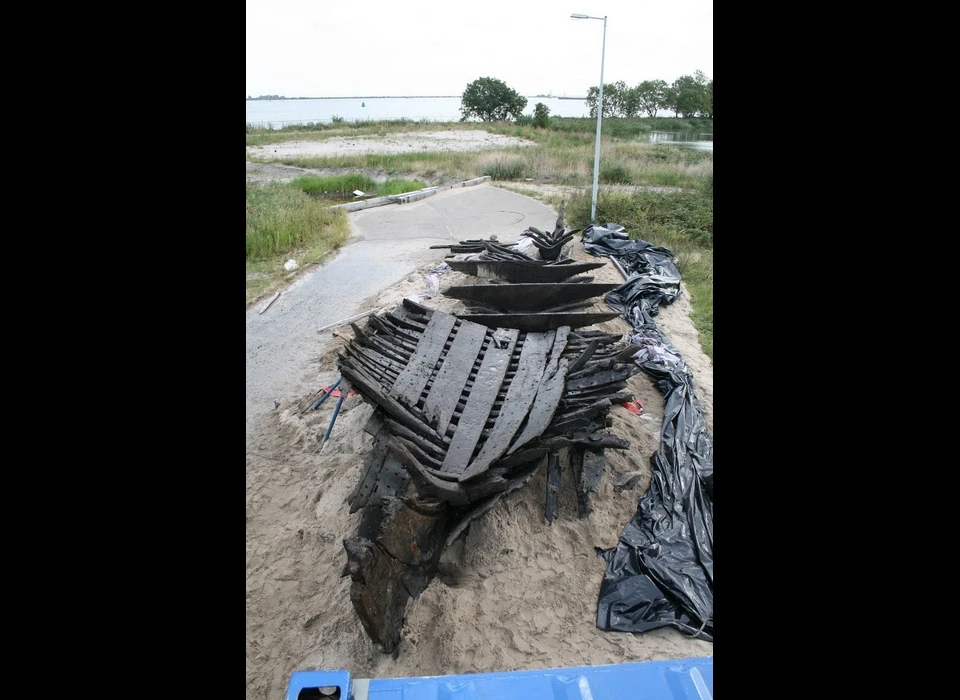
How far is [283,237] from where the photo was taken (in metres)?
13.6

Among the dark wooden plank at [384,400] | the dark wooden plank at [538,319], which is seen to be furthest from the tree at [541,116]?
the dark wooden plank at [384,400]

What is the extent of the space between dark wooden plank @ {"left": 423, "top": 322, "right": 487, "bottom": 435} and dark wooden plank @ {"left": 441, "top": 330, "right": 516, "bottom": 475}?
12 cm

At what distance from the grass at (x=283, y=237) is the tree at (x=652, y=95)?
4340 centimetres

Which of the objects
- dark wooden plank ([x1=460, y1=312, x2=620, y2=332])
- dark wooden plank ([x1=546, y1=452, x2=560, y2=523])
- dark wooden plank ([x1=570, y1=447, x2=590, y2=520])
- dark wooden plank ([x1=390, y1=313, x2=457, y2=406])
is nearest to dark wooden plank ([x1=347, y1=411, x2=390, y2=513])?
dark wooden plank ([x1=390, y1=313, x2=457, y2=406])

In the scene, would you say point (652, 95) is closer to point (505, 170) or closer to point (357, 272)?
point (505, 170)

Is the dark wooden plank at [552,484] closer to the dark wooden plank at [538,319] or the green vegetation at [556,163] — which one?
the dark wooden plank at [538,319]

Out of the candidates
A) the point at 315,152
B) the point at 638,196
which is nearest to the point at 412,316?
the point at 638,196

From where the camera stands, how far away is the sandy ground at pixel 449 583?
3701 mm

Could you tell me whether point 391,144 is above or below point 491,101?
below

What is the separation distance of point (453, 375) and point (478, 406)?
613mm

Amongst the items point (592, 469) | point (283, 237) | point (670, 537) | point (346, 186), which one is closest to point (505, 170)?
point (346, 186)

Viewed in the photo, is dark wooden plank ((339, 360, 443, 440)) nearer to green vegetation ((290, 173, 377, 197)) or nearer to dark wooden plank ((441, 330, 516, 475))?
dark wooden plank ((441, 330, 516, 475))

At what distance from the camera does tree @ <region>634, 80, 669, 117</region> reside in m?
50.0
